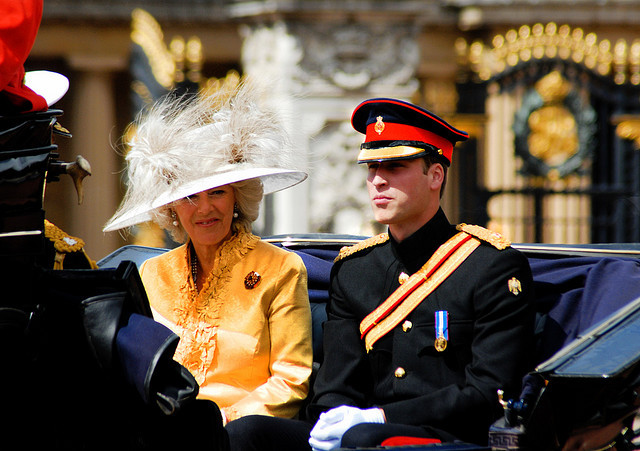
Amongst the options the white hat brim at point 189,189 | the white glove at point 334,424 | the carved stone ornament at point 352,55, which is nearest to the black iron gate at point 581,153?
the carved stone ornament at point 352,55

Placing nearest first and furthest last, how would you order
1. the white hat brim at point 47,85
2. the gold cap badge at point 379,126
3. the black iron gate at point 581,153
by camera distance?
the white hat brim at point 47,85
the gold cap badge at point 379,126
the black iron gate at point 581,153

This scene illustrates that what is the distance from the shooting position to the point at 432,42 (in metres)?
9.45

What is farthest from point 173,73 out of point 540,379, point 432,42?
point 540,379

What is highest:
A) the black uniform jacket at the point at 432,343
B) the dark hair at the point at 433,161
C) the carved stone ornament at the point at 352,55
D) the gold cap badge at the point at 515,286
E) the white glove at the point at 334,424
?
the carved stone ornament at the point at 352,55

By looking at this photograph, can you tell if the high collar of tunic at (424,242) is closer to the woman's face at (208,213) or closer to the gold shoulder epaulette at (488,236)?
the gold shoulder epaulette at (488,236)

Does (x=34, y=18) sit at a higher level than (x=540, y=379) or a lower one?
higher

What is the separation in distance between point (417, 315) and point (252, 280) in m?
0.55

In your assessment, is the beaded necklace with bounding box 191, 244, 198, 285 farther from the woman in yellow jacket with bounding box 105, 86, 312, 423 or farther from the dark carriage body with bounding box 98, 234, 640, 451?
the dark carriage body with bounding box 98, 234, 640, 451

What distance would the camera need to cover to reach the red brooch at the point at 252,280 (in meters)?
3.09

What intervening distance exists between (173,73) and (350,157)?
170cm

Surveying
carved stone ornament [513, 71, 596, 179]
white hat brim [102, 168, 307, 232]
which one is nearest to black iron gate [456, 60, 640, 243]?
carved stone ornament [513, 71, 596, 179]

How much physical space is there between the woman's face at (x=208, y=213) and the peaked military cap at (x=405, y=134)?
0.46 meters

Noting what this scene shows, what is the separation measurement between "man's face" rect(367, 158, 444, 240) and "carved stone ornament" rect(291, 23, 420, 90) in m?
4.37

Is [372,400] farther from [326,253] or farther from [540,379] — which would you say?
[326,253]
